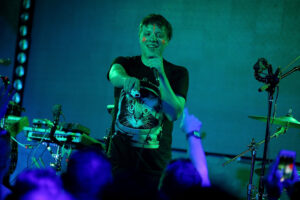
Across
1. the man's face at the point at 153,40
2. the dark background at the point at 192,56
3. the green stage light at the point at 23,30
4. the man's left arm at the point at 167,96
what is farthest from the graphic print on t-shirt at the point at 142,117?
the green stage light at the point at 23,30

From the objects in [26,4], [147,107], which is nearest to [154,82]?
[147,107]

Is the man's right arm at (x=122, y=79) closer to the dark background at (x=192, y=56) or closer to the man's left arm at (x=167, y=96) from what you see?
the man's left arm at (x=167, y=96)

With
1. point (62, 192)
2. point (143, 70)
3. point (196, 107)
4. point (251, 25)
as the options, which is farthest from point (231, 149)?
point (62, 192)

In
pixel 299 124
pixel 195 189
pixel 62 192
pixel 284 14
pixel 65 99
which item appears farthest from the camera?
pixel 65 99

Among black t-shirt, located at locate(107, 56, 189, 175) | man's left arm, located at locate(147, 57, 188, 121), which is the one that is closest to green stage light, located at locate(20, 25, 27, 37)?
black t-shirt, located at locate(107, 56, 189, 175)

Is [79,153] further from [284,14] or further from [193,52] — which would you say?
[284,14]

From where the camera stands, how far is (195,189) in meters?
1.25

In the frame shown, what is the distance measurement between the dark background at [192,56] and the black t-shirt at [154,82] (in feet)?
10.6

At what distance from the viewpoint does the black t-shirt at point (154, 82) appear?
240 centimetres

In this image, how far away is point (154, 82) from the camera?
2.55 meters

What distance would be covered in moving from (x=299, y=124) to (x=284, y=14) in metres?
2.20

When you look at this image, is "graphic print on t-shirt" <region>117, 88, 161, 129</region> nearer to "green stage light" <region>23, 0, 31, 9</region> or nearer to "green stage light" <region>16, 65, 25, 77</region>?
"green stage light" <region>16, 65, 25, 77</region>

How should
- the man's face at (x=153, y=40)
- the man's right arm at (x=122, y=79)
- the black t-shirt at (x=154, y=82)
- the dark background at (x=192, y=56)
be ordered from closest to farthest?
the man's right arm at (x=122, y=79) → the black t-shirt at (x=154, y=82) → the man's face at (x=153, y=40) → the dark background at (x=192, y=56)

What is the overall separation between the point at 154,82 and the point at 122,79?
0.29 metres
